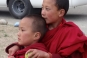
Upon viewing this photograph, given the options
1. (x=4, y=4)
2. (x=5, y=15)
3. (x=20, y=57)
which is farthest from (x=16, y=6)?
(x=20, y=57)

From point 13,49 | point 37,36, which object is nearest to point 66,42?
point 37,36

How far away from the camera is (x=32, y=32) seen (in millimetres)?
2564

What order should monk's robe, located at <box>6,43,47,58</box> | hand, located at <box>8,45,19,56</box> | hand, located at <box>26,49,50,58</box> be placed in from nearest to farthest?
hand, located at <box>26,49,50,58</box>
monk's robe, located at <box>6,43,47,58</box>
hand, located at <box>8,45,19,56</box>

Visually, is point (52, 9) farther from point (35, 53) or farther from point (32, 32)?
point (35, 53)

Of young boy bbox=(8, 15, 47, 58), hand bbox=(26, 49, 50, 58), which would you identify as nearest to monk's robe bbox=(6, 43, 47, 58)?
young boy bbox=(8, 15, 47, 58)

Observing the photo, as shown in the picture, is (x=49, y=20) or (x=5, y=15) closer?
(x=49, y=20)

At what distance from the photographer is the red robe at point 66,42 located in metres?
2.44

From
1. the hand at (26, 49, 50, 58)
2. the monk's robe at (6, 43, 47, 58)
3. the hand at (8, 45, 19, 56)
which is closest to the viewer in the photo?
the hand at (26, 49, 50, 58)

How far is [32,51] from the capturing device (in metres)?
2.36

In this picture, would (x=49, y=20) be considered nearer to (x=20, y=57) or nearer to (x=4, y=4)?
(x=20, y=57)

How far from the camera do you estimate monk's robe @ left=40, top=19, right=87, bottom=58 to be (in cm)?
244

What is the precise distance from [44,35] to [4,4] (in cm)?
766

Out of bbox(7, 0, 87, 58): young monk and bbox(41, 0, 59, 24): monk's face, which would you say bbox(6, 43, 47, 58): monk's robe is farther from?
bbox(41, 0, 59, 24): monk's face

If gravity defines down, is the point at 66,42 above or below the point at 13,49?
above
